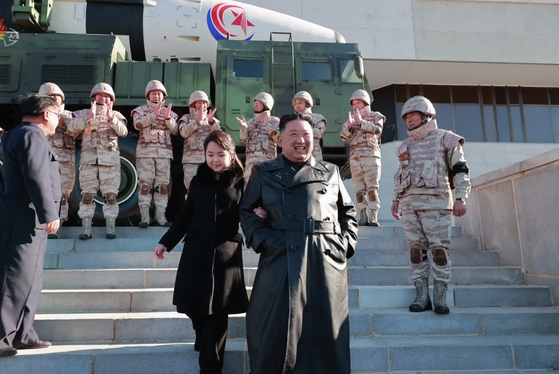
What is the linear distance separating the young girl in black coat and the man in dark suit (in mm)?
817

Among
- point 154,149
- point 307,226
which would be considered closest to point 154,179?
point 154,149

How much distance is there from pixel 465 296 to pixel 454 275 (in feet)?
1.36

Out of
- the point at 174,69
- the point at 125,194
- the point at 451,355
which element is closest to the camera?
the point at 451,355

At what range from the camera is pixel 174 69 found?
20.0ft

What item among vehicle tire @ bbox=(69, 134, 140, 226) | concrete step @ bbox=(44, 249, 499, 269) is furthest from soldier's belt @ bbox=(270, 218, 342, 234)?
vehicle tire @ bbox=(69, 134, 140, 226)

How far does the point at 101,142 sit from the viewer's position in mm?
4816

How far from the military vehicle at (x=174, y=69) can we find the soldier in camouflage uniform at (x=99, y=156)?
28.4 inches

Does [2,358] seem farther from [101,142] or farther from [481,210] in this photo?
[481,210]

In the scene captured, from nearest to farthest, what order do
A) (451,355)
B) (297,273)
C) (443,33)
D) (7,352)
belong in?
(297,273)
(7,352)
(451,355)
(443,33)

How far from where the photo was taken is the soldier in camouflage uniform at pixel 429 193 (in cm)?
322

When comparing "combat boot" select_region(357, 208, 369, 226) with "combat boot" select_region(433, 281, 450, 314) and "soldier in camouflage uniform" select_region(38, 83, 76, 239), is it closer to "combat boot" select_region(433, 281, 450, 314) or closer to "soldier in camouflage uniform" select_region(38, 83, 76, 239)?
"combat boot" select_region(433, 281, 450, 314)

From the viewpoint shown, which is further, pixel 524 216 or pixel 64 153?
pixel 64 153

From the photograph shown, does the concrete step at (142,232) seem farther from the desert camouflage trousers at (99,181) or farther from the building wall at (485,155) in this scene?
the building wall at (485,155)

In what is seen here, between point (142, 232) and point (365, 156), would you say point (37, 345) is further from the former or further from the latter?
point (365, 156)
